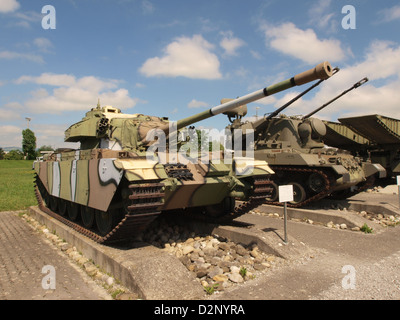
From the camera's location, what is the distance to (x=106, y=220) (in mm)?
7016

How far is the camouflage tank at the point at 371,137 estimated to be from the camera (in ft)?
50.9

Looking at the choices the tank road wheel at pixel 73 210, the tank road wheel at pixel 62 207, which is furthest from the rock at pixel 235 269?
the tank road wheel at pixel 62 207

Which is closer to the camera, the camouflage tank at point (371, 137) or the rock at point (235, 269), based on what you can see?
the rock at point (235, 269)

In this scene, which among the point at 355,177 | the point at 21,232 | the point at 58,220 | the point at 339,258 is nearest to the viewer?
the point at 339,258

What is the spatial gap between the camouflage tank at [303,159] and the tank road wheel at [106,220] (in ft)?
19.9

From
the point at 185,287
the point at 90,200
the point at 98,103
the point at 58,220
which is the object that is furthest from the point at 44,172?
the point at 185,287

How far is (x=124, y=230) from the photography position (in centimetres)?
579

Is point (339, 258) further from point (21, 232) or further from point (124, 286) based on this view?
point (21, 232)

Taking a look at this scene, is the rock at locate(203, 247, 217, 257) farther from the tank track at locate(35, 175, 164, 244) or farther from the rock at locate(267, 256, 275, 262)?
the tank track at locate(35, 175, 164, 244)

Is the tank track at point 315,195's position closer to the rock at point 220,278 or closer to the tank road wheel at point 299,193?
the tank road wheel at point 299,193

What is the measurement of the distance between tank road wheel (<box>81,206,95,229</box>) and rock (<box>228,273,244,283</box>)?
3811 mm

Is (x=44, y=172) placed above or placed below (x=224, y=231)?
above

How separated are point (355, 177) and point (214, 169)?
6.96 meters

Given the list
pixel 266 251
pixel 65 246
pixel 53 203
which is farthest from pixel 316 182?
pixel 53 203
